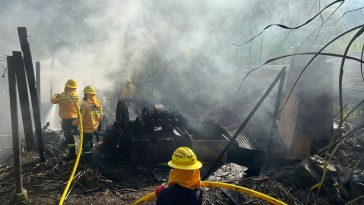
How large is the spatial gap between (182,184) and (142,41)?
44.2 feet

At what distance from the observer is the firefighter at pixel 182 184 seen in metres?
2.92

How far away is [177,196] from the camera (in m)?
2.90

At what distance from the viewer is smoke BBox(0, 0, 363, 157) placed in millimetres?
14375

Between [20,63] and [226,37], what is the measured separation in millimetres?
13537

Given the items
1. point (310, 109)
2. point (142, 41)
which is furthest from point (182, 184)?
point (142, 41)

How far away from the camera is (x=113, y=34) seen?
1509cm

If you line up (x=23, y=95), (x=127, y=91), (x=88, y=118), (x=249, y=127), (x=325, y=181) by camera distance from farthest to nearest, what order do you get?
1. (x=127, y=91)
2. (x=249, y=127)
3. (x=88, y=118)
4. (x=23, y=95)
5. (x=325, y=181)

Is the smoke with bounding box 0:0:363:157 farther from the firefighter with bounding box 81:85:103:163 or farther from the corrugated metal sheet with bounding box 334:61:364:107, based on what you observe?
the firefighter with bounding box 81:85:103:163

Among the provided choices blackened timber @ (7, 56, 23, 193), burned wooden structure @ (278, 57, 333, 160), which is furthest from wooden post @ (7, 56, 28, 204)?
burned wooden structure @ (278, 57, 333, 160)

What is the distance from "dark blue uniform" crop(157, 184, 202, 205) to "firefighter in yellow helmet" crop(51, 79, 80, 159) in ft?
15.7

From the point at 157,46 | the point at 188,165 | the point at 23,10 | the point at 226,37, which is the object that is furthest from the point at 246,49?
the point at 188,165

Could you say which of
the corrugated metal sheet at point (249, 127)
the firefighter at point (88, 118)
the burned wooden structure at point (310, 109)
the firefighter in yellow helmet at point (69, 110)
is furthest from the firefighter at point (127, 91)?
the burned wooden structure at point (310, 109)

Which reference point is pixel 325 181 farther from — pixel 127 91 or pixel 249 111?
pixel 127 91

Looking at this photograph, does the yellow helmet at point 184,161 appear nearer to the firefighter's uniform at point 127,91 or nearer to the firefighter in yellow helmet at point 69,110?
the firefighter in yellow helmet at point 69,110
